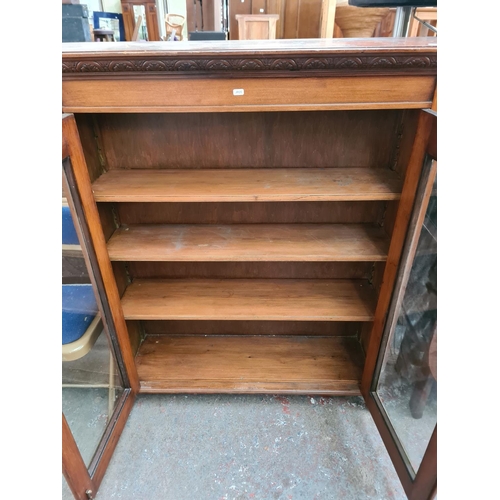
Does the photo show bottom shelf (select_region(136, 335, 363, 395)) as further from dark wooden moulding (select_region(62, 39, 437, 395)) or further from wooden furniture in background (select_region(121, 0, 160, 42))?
wooden furniture in background (select_region(121, 0, 160, 42))

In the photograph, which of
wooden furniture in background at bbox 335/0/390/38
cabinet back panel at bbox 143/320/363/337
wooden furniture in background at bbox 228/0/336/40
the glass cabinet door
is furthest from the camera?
wooden furniture in background at bbox 228/0/336/40

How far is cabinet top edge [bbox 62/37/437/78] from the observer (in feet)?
3.23

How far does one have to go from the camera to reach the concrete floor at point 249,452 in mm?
1337

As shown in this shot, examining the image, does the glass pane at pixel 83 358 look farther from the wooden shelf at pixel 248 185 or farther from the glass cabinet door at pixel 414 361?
the glass cabinet door at pixel 414 361

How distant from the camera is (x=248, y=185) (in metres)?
1.28

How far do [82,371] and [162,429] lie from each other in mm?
408

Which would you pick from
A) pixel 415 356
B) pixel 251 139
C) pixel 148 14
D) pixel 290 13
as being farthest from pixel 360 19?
pixel 148 14

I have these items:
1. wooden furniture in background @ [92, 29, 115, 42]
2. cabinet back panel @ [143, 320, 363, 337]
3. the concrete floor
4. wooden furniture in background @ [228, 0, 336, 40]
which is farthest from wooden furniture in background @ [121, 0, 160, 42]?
the concrete floor

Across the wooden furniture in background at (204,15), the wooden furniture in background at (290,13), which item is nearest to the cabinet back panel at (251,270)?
the wooden furniture in background at (290,13)

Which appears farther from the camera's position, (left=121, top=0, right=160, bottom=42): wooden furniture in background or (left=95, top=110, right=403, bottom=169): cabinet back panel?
(left=121, top=0, right=160, bottom=42): wooden furniture in background

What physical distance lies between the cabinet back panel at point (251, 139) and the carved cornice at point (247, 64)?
31 cm

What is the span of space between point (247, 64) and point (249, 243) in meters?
0.63
